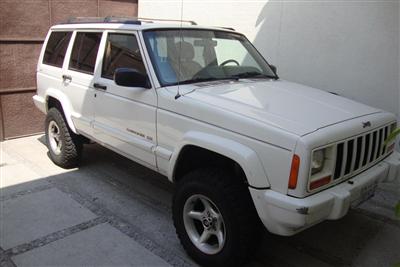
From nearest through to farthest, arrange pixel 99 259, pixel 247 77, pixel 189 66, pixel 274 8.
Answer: pixel 99 259 < pixel 189 66 < pixel 247 77 < pixel 274 8

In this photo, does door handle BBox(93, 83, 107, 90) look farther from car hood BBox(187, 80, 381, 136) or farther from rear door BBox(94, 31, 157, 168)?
car hood BBox(187, 80, 381, 136)

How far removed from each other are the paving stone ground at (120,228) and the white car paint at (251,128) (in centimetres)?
64

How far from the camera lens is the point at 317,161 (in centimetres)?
271

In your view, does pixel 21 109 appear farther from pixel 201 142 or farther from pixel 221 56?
pixel 201 142

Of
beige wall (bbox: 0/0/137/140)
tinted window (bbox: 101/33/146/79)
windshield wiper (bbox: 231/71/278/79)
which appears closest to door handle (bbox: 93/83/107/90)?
tinted window (bbox: 101/33/146/79)

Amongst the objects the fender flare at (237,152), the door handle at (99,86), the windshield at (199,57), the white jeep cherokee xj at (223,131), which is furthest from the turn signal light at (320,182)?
the door handle at (99,86)

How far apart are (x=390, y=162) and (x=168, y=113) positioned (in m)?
1.95

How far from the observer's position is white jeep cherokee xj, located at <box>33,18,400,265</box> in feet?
8.84

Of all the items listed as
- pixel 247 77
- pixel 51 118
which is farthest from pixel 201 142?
pixel 51 118

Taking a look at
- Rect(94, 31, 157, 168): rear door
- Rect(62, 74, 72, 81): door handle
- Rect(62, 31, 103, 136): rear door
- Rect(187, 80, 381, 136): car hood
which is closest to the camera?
Rect(187, 80, 381, 136): car hood

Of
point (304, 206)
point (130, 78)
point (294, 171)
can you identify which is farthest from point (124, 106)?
point (304, 206)

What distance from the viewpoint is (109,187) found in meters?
4.82

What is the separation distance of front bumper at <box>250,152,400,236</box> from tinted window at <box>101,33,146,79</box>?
1.75m

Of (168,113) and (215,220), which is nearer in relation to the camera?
(215,220)
